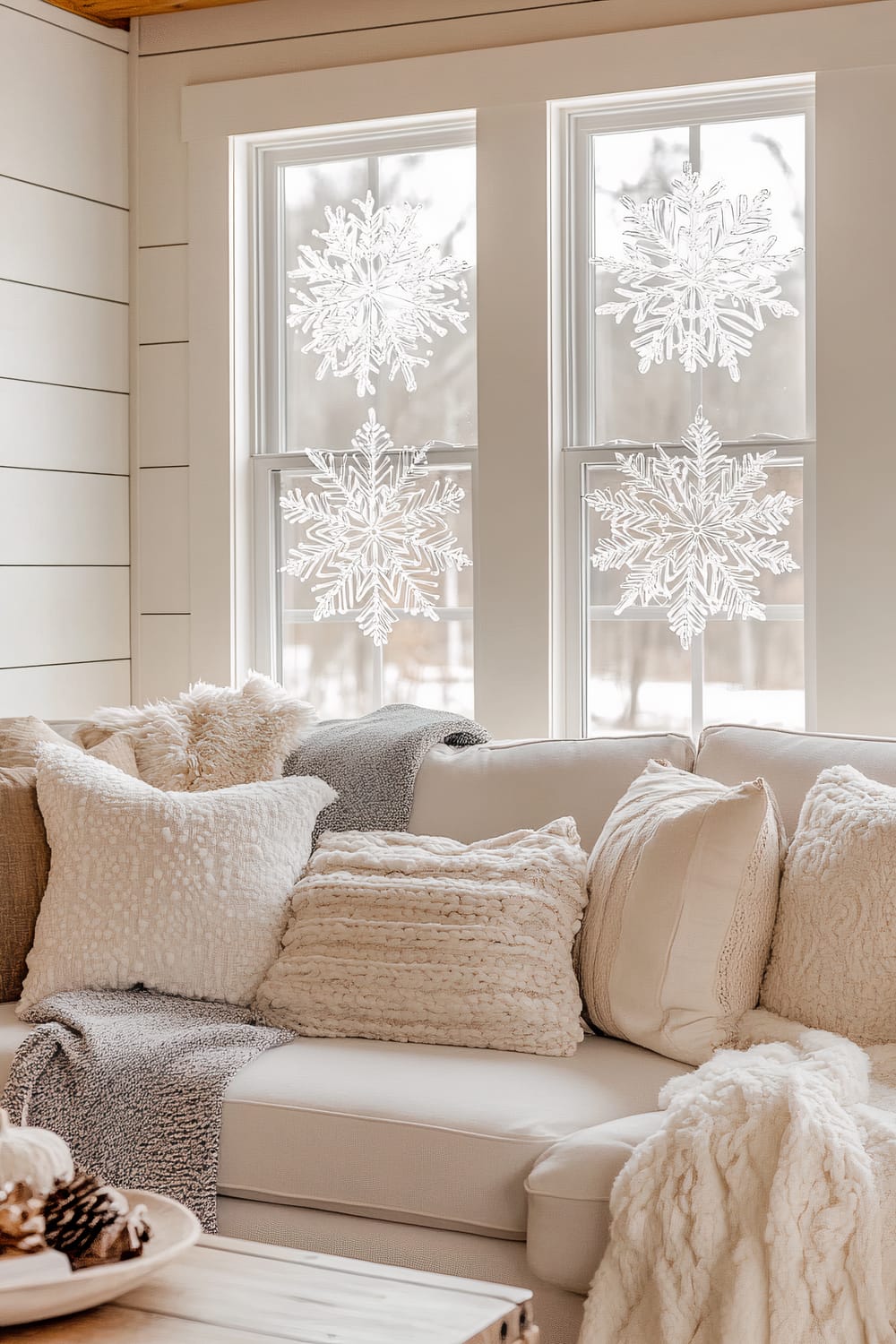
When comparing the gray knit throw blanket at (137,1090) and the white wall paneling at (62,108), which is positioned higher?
the white wall paneling at (62,108)

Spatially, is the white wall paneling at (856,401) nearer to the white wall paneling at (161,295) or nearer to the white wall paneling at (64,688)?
the white wall paneling at (161,295)

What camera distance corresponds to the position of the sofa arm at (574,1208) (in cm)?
176

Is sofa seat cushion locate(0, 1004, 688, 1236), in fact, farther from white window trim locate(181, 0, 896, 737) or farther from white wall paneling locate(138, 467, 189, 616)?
white wall paneling locate(138, 467, 189, 616)

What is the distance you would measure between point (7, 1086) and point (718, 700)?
6.59 ft

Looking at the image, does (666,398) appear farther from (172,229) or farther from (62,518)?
(62,518)

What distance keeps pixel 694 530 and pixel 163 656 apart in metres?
1.53

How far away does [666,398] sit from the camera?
3523 millimetres

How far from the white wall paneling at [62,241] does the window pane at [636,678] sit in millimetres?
1673

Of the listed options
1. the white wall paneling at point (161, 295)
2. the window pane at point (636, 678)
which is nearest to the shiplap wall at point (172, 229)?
the white wall paneling at point (161, 295)

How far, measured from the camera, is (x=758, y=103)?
341cm

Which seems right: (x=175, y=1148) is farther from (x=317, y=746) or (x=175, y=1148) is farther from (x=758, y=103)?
(x=758, y=103)

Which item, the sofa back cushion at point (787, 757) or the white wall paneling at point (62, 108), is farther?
the white wall paneling at point (62, 108)

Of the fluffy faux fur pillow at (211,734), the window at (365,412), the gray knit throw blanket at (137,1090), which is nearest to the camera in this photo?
the gray knit throw blanket at (137,1090)

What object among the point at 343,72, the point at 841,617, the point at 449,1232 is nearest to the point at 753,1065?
the point at 449,1232
